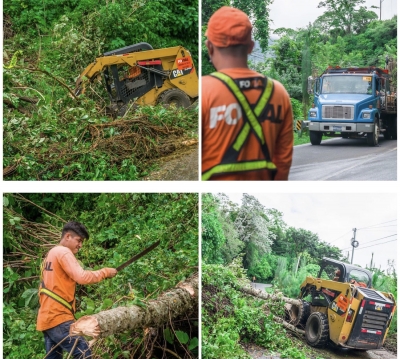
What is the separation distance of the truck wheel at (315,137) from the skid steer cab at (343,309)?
0.72 meters

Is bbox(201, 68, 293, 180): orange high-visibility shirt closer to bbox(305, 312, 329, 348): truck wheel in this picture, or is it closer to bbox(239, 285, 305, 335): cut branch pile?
bbox(239, 285, 305, 335): cut branch pile

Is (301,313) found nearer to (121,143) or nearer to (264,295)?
(264,295)

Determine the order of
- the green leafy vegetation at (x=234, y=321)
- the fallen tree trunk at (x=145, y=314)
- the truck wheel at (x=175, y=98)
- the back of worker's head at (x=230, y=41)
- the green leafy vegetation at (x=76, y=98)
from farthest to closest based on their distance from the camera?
the truck wheel at (x=175, y=98)
the green leafy vegetation at (x=76, y=98)
the green leafy vegetation at (x=234, y=321)
the fallen tree trunk at (x=145, y=314)
the back of worker's head at (x=230, y=41)

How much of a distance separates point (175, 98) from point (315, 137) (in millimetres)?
1347

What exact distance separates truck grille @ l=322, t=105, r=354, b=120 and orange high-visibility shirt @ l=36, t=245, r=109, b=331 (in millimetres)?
1548

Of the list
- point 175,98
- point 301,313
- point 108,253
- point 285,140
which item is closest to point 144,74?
point 175,98

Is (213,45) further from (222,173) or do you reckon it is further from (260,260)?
(260,260)

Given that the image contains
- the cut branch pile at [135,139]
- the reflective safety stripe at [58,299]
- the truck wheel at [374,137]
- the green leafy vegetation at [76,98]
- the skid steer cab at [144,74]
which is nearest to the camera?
the reflective safety stripe at [58,299]

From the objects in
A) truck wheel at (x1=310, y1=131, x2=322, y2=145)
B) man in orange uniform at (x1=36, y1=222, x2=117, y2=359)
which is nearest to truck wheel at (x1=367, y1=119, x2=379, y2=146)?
truck wheel at (x1=310, y1=131, x2=322, y2=145)

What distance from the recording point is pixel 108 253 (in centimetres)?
499

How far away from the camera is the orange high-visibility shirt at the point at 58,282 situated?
426 centimetres

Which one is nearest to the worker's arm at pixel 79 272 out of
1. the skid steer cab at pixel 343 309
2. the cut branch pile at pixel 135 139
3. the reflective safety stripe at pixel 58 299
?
the reflective safety stripe at pixel 58 299

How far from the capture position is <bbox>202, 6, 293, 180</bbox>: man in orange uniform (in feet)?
13.5

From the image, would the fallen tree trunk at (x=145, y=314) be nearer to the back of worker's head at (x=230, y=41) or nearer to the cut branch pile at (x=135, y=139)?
the cut branch pile at (x=135, y=139)
